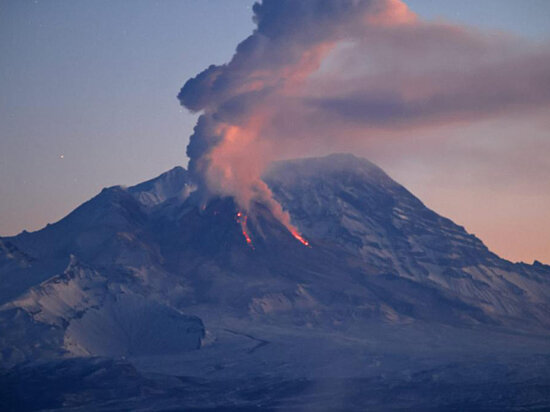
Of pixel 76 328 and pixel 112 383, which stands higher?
pixel 76 328

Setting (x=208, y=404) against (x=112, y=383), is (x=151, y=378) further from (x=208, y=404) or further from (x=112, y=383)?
(x=208, y=404)

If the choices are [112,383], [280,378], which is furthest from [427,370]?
[112,383]

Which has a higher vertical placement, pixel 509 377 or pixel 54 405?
pixel 54 405

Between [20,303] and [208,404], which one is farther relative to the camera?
[20,303]

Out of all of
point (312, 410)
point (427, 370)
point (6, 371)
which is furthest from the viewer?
point (427, 370)

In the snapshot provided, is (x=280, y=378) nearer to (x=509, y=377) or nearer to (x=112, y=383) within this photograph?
A: (x=112, y=383)

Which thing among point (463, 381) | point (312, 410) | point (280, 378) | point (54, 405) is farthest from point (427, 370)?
point (54, 405)

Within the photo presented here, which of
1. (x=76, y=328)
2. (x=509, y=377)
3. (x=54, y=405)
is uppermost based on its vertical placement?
(x=76, y=328)

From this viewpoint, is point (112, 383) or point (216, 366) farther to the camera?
point (216, 366)

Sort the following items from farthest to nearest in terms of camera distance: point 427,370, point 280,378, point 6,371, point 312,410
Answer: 1. point 427,370
2. point 280,378
3. point 6,371
4. point 312,410
